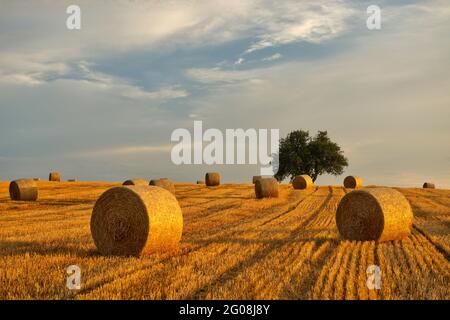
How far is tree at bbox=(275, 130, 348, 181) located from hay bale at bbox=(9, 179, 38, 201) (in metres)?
34.1

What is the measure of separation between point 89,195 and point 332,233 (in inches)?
808

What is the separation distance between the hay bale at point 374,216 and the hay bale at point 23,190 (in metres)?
19.5

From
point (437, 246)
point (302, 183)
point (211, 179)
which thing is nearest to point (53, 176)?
point (211, 179)

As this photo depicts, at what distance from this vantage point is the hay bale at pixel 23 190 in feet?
88.6

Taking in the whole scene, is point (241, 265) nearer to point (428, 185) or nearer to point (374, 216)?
point (374, 216)

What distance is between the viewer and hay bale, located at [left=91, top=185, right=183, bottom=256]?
10.5 metres

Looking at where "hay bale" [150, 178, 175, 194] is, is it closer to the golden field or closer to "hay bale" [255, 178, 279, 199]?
"hay bale" [255, 178, 279, 199]

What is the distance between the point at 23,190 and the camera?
2709cm

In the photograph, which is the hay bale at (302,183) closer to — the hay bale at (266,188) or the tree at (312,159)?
the hay bale at (266,188)

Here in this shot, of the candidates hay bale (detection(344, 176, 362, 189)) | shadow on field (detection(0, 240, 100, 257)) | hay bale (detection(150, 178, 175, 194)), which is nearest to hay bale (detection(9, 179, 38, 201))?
hay bale (detection(150, 178, 175, 194))

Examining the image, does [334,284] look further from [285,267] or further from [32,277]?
[32,277]

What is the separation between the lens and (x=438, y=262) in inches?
386

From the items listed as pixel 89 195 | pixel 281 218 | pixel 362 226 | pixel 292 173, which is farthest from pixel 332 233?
pixel 292 173

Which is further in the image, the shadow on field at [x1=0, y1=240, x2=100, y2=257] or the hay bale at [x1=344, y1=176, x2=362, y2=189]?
the hay bale at [x1=344, y1=176, x2=362, y2=189]
